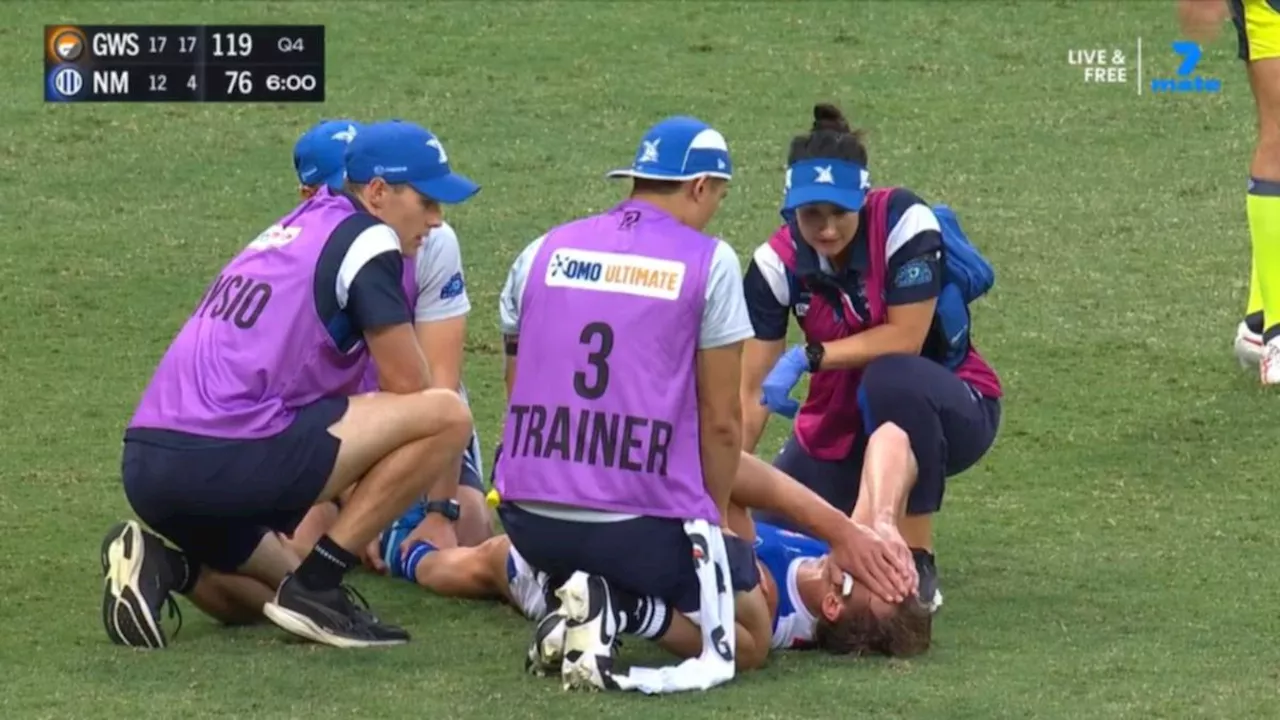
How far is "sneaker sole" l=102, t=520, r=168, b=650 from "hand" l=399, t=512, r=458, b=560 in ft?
2.66

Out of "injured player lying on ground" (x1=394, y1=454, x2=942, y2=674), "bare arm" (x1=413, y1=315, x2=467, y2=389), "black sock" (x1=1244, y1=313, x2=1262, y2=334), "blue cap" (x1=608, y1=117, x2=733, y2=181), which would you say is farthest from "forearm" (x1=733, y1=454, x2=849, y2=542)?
"black sock" (x1=1244, y1=313, x2=1262, y2=334)

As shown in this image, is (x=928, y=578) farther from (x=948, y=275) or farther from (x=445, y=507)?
(x=445, y=507)

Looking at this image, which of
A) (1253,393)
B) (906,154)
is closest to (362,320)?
(1253,393)

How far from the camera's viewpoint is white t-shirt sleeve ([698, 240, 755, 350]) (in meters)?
4.93

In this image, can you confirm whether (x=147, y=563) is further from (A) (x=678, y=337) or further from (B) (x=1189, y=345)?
(B) (x=1189, y=345)

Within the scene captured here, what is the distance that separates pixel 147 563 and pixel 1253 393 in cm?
365

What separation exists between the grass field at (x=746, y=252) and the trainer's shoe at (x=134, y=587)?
0.09 metres

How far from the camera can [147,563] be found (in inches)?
209

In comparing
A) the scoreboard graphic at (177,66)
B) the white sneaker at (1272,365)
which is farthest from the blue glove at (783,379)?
the scoreboard graphic at (177,66)

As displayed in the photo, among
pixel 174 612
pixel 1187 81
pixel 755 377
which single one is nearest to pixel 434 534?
pixel 174 612

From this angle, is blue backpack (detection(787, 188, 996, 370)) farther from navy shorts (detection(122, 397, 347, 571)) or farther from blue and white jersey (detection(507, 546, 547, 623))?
navy shorts (detection(122, 397, 347, 571))

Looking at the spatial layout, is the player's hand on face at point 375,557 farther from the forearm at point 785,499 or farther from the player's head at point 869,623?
the player's head at point 869,623

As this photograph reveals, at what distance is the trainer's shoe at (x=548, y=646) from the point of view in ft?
16.1

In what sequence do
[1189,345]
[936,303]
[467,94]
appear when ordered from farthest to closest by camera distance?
[467,94] < [1189,345] < [936,303]
